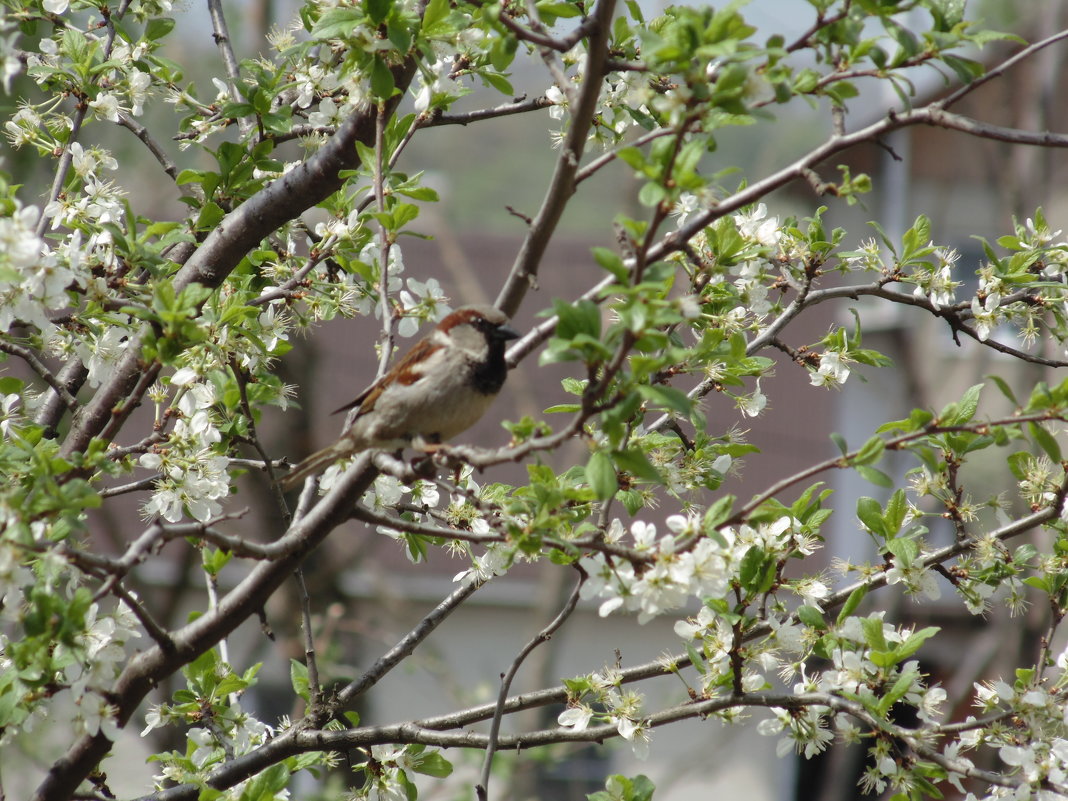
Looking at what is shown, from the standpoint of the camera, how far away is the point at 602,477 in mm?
2088

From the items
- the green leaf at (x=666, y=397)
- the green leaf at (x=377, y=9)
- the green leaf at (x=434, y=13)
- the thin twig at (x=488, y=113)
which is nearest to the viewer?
the green leaf at (x=666, y=397)

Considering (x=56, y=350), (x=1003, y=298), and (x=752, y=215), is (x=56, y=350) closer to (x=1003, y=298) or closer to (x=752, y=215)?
(x=752, y=215)

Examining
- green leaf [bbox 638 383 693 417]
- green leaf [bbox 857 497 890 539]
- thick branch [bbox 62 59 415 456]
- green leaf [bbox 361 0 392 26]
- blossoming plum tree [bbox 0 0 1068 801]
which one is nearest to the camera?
green leaf [bbox 638 383 693 417]

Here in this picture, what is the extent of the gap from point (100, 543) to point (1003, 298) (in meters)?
11.2

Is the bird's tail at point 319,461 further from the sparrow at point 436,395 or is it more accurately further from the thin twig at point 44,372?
the thin twig at point 44,372

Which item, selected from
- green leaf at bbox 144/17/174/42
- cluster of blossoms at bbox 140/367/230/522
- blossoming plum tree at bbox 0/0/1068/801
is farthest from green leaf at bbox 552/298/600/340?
green leaf at bbox 144/17/174/42

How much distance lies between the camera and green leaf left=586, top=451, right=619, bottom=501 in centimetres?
206

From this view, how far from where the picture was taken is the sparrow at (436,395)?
3.29m

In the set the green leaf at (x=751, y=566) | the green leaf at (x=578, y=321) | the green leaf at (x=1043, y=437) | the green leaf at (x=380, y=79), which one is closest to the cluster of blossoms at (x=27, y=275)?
the green leaf at (x=380, y=79)

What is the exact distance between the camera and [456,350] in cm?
341

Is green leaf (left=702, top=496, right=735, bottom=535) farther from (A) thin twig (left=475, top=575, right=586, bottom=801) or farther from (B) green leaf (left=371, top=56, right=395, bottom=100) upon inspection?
(B) green leaf (left=371, top=56, right=395, bottom=100)

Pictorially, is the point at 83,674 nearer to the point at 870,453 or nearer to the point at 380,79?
the point at 380,79

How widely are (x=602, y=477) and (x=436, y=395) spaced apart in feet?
4.40

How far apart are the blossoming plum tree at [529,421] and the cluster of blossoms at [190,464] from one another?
1 cm
